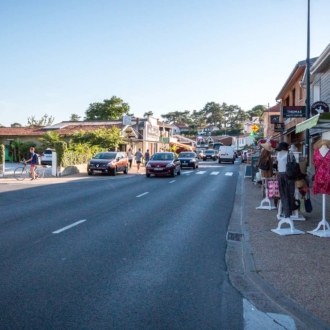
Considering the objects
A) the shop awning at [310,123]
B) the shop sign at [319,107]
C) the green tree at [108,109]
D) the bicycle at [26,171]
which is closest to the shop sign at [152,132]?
the green tree at [108,109]

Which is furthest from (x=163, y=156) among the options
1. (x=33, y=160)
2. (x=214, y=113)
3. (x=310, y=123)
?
(x=214, y=113)

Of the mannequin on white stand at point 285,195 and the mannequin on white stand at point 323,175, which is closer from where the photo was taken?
the mannequin on white stand at point 323,175

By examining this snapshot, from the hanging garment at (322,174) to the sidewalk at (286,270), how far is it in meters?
0.99

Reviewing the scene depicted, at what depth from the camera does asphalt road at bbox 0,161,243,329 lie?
4.28m

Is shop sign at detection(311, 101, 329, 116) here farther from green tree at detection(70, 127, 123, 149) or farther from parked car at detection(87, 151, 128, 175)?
green tree at detection(70, 127, 123, 149)

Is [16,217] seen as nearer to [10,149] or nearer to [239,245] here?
[239,245]

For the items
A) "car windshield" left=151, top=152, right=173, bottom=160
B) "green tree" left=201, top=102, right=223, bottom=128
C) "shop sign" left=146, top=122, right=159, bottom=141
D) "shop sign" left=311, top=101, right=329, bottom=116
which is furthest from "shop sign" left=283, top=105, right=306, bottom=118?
"green tree" left=201, top=102, right=223, bottom=128

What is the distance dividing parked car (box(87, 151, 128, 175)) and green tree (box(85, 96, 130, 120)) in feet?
155

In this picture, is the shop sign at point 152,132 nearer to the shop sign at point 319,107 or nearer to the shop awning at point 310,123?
the shop sign at point 319,107

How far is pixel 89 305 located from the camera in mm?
4547

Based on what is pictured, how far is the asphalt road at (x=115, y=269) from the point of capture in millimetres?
4277

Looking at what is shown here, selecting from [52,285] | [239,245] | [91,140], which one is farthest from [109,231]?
[91,140]

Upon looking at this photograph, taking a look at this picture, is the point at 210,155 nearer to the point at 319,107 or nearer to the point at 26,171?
the point at 26,171

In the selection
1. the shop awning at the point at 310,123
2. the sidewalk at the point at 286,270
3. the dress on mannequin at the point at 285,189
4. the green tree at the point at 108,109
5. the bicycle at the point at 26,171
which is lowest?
the sidewalk at the point at 286,270
